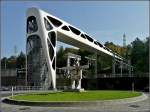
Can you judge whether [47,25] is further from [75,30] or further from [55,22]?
[75,30]

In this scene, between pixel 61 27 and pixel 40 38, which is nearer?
pixel 40 38

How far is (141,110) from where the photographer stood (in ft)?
74.7

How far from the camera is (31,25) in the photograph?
85.3 metres

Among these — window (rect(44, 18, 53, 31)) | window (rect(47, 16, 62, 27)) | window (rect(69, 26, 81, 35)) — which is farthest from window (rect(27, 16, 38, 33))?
window (rect(69, 26, 81, 35))

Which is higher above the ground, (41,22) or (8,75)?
(41,22)

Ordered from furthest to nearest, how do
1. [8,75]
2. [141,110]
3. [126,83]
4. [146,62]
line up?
[8,75] → [146,62] → [126,83] → [141,110]

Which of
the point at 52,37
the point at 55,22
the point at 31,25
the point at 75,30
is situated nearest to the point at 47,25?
the point at 52,37

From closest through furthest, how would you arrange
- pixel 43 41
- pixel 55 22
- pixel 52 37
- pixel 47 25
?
pixel 43 41, pixel 47 25, pixel 52 37, pixel 55 22

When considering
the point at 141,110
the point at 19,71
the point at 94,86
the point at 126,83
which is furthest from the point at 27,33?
the point at 141,110

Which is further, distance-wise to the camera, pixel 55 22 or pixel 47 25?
pixel 55 22

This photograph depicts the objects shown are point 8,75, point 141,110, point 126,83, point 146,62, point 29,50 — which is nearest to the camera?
point 141,110

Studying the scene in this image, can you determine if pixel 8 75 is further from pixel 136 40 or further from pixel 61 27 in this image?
pixel 136 40

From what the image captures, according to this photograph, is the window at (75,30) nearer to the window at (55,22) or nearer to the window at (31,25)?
the window at (55,22)

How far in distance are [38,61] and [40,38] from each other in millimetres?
5759
